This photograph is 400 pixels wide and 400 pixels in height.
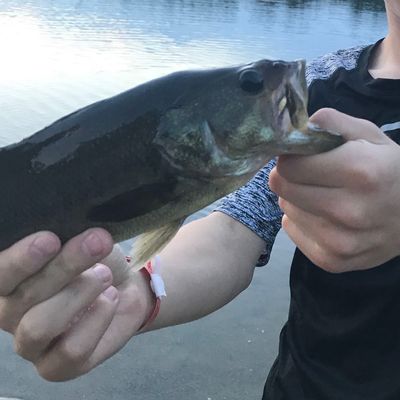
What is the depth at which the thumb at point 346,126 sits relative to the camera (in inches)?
67.0

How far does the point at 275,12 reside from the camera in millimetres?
32844

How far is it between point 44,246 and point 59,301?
0.21 meters

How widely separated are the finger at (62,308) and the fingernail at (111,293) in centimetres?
14

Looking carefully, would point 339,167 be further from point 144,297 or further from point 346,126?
point 144,297

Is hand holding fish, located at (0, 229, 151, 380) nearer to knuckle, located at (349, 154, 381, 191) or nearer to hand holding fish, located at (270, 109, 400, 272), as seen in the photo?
hand holding fish, located at (270, 109, 400, 272)

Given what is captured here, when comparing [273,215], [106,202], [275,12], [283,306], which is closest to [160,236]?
[106,202]

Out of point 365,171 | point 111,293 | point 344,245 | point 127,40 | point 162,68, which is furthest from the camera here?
point 127,40

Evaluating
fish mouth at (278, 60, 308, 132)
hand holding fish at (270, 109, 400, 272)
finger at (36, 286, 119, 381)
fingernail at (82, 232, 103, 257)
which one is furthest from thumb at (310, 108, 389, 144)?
finger at (36, 286, 119, 381)

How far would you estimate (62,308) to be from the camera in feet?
6.40

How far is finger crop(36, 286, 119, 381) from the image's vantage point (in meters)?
2.09

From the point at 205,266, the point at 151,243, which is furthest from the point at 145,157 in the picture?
the point at 205,266

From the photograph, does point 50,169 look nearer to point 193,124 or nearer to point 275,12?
point 193,124

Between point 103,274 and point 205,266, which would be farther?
point 205,266

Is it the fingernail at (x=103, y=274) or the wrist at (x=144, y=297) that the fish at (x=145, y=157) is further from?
the wrist at (x=144, y=297)
